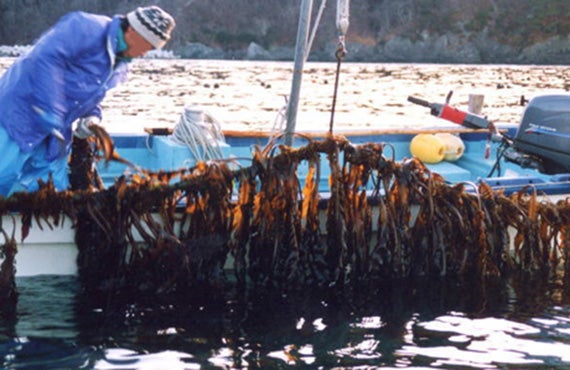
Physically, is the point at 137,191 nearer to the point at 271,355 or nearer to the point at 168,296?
the point at 168,296

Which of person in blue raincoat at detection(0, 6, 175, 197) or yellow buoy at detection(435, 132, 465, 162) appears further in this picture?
yellow buoy at detection(435, 132, 465, 162)

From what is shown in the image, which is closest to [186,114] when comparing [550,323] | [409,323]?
[409,323]

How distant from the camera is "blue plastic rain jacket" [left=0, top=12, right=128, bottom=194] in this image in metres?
6.37

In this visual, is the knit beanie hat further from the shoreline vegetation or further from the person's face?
the shoreline vegetation

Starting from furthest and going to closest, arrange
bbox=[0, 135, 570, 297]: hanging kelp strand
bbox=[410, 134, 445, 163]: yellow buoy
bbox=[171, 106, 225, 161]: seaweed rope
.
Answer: bbox=[410, 134, 445, 163]: yellow buoy, bbox=[171, 106, 225, 161]: seaweed rope, bbox=[0, 135, 570, 297]: hanging kelp strand

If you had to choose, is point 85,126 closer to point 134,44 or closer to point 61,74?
point 61,74

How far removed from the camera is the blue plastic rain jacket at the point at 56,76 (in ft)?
20.9

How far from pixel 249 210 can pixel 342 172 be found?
860 millimetres

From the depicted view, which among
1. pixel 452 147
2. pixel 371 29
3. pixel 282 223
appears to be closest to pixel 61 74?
pixel 282 223

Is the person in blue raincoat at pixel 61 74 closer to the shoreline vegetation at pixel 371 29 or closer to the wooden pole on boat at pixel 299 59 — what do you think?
the wooden pole on boat at pixel 299 59

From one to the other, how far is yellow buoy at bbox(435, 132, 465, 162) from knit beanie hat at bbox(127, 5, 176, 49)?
4.88 m

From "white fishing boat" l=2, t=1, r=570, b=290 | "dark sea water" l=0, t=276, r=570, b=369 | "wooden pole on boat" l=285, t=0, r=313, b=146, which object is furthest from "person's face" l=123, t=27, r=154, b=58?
"dark sea water" l=0, t=276, r=570, b=369

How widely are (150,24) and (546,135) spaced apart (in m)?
4.55

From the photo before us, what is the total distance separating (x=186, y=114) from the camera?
9.43m
